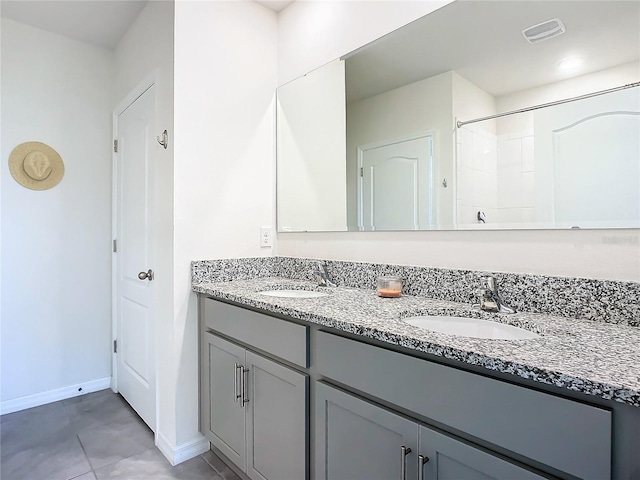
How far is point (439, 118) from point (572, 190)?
0.55 metres

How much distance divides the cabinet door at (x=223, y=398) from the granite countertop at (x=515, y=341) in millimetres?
292

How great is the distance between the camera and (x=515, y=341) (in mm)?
854

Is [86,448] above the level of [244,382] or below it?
below

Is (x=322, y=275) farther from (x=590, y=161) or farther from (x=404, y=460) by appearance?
(x=590, y=161)

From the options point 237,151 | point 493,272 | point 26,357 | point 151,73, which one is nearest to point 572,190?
point 493,272

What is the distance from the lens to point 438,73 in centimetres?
148

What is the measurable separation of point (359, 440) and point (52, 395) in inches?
93.0

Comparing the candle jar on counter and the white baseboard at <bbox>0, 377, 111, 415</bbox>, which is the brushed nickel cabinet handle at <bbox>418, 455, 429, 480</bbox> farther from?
the white baseboard at <bbox>0, 377, 111, 415</bbox>

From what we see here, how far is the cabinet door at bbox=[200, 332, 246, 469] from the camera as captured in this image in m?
1.53

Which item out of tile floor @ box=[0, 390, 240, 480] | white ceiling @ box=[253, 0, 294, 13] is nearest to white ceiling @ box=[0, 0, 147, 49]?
white ceiling @ box=[253, 0, 294, 13]

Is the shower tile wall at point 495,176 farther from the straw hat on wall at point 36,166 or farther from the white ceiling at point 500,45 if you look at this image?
the straw hat on wall at point 36,166

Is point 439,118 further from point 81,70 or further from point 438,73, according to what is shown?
point 81,70

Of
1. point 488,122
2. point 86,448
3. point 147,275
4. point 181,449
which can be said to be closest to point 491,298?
point 488,122

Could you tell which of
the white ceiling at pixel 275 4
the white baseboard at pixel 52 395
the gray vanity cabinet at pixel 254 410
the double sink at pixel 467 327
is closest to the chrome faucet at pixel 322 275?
the gray vanity cabinet at pixel 254 410
